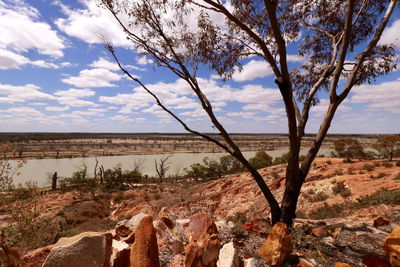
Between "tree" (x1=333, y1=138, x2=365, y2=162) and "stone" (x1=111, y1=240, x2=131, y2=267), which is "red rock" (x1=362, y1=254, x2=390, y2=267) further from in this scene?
"tree" (x1=333, y1=138, x2=365, y2=162)

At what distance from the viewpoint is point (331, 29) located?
690 centimetres

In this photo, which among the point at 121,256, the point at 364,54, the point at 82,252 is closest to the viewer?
the point at 82,252

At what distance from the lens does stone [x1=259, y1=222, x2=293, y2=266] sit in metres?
3.23

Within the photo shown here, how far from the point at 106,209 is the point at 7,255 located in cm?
1861

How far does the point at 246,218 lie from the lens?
25.1 ft

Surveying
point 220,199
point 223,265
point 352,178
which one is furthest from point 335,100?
point 220,199

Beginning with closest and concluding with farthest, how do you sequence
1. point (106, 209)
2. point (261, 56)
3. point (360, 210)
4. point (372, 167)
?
1. point (261, 56)
2. point (360, 210)
3. point (372, 167)
4. point (106, 209)

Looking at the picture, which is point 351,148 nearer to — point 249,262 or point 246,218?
point 246,218

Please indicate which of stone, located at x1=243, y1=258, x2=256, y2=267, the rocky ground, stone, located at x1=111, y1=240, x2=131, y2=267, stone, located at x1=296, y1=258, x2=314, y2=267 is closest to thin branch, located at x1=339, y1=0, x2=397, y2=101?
the rocky ground

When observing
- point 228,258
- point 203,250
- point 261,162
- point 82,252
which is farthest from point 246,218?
point 261,162

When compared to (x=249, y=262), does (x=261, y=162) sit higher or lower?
lower

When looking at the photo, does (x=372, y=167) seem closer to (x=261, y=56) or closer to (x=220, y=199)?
(x=220, y=199)

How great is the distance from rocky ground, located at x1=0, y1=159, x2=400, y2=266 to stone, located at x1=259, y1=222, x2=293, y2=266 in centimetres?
7

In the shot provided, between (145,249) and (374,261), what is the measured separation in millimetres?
3001
